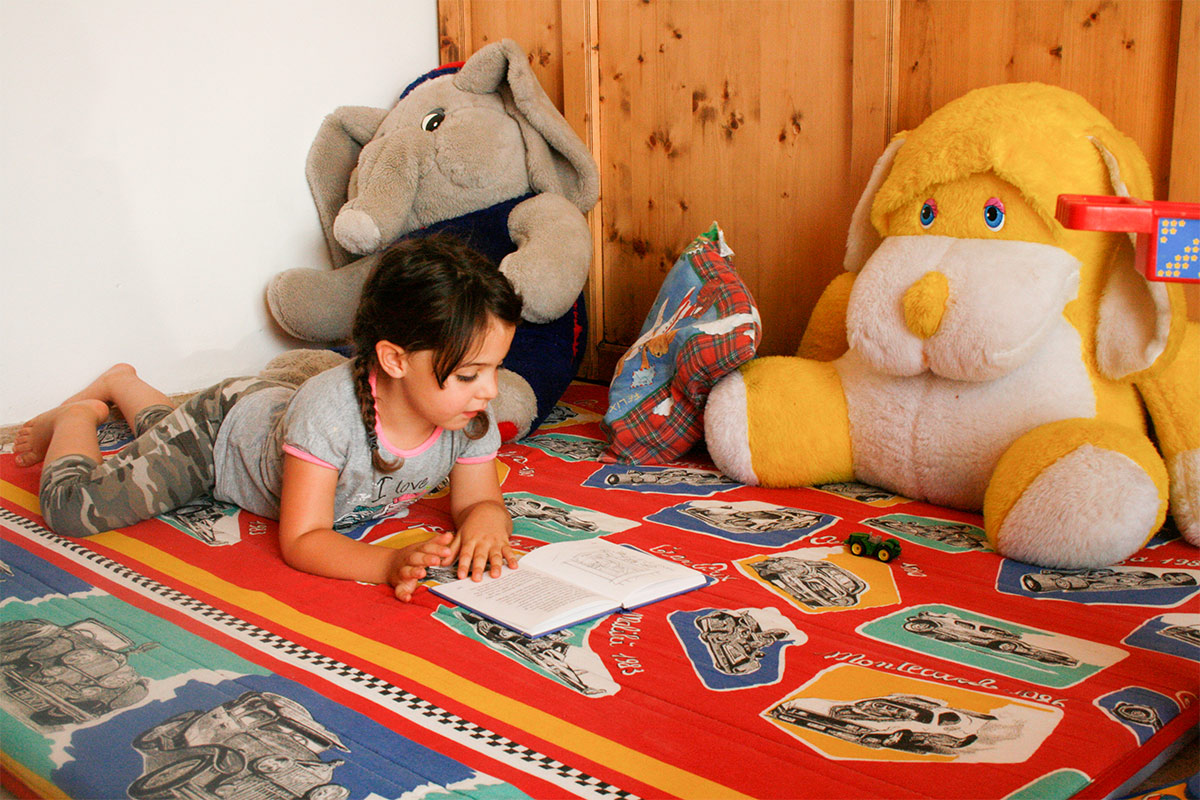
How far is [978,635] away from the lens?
3.63 ft

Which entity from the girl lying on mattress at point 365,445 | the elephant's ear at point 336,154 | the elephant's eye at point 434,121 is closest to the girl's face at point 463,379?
the girl lying on mattress at point 365,445

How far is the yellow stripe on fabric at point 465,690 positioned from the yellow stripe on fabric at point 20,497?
12.8 inches

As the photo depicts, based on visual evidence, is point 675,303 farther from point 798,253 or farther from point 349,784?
point 349,784

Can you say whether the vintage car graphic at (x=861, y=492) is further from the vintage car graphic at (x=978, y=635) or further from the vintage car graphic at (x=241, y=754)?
the vintage car graphic at (x=241, y=754)

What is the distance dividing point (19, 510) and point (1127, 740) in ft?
5.26

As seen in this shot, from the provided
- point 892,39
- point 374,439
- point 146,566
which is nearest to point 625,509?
point 374,439

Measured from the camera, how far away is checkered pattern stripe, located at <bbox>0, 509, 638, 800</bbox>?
86 centimetres

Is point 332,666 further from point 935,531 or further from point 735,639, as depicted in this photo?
point 935,531

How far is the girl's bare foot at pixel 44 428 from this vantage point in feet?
5.58

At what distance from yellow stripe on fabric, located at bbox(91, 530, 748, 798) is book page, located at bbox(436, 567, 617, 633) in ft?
0.38

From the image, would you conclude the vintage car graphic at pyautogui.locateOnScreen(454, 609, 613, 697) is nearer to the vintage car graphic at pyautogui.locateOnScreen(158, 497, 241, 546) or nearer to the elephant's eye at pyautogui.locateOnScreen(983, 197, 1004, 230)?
the vintage car graphic at pyautogui.locateOnScreen(158, 497, 241, 546)

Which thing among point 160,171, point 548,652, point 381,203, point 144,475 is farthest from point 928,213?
point 160,171

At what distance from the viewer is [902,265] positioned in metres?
1.49

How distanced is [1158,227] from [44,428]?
1.73 meters
